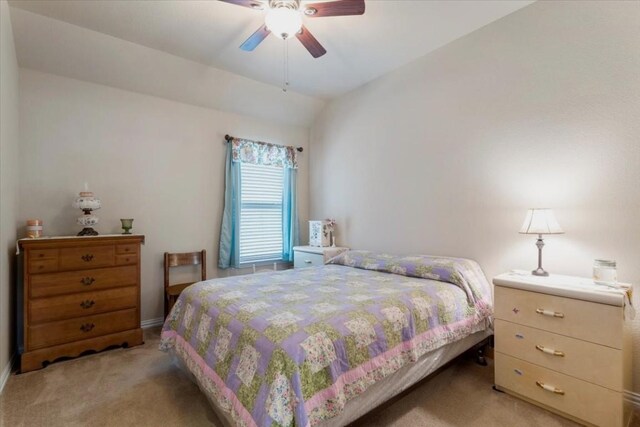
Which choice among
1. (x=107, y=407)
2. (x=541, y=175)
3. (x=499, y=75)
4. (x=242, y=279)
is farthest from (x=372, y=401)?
(x=499, y=75)

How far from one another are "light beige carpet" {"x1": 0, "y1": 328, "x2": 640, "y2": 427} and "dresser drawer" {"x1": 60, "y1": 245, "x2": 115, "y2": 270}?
0.80m

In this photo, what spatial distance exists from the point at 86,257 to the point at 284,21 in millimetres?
2533

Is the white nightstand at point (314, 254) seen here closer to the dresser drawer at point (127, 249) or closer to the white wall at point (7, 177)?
the dresser drawer at point (127, 249)

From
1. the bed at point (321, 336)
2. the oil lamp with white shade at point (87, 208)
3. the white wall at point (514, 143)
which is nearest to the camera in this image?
the bed at point (321, 336)

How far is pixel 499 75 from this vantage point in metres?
2.56

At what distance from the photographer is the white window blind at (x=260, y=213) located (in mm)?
4012

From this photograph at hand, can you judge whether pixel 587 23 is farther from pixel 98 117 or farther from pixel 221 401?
pixel 98 117

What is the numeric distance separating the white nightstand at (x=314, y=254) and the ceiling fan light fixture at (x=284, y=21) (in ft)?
7.87

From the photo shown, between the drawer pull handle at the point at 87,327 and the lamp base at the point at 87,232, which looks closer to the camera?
the drawer pull handle at the point at 87,327

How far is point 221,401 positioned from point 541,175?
2690 millimetres

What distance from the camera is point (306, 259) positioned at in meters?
3.87

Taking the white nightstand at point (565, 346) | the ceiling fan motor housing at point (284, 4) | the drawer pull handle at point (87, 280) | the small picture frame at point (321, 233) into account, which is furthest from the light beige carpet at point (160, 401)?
the ceiling fan motor housing at point (284, 4)

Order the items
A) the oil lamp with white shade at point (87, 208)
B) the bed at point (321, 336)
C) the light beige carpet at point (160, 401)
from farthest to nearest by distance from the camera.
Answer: the oil lamp with white shade at point (87, 208), the light beige carpet at point (160, 401), the bed at point (321, 336)

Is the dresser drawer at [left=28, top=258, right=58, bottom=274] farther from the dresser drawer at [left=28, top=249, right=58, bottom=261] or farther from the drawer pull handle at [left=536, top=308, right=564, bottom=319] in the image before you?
the drawer pull handle at [left=536, top=308, right=564, bottom=319]
